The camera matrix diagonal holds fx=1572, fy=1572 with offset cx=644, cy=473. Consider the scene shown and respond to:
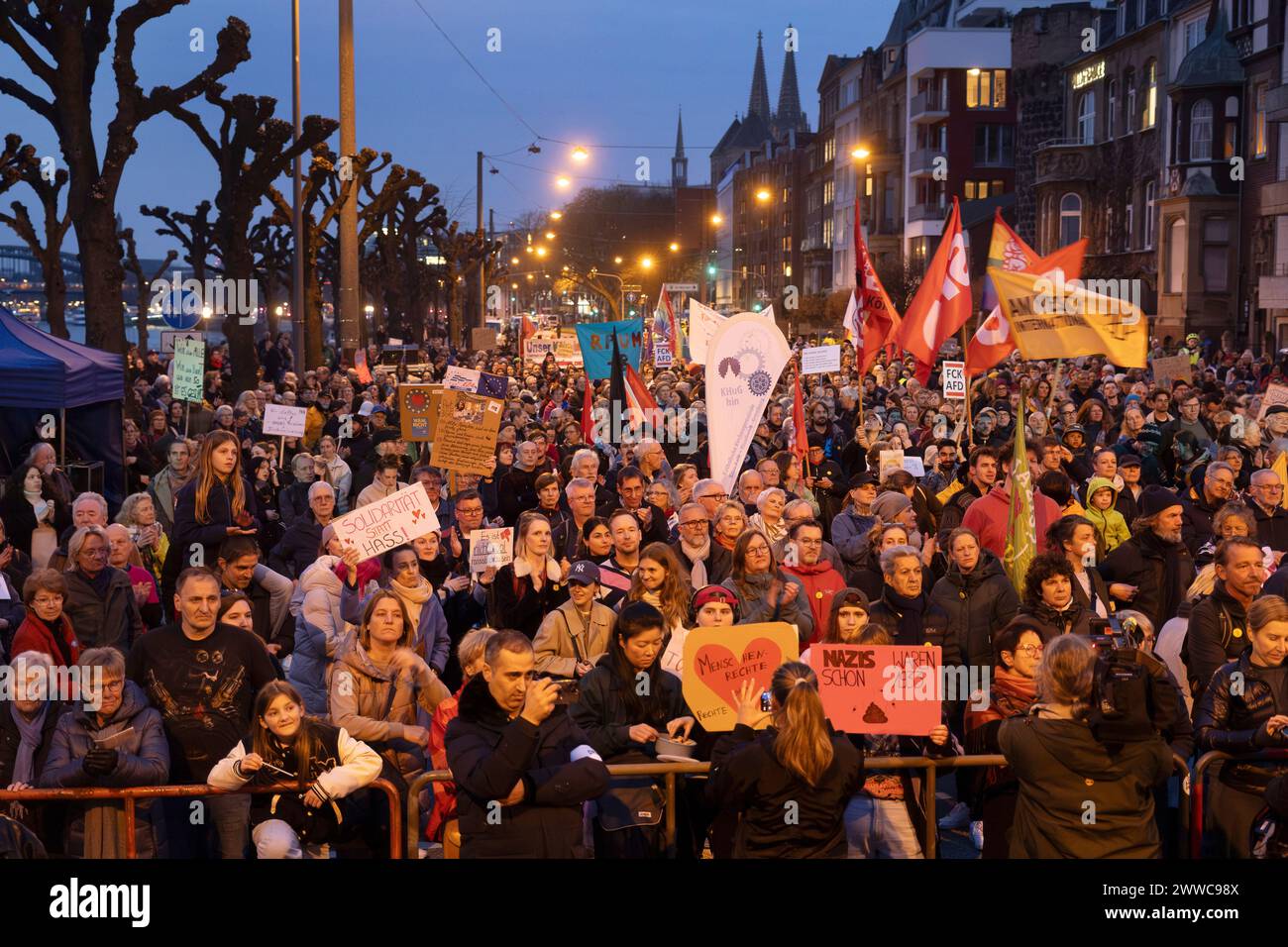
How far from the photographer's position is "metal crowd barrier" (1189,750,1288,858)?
20.5 feet

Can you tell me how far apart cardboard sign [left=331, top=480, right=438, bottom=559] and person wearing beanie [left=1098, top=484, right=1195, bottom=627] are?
13.5 feet

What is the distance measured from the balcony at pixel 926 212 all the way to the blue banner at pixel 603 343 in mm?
49013

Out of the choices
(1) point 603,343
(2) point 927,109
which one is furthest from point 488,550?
(2) point 927,109

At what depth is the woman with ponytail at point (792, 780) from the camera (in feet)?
17.5

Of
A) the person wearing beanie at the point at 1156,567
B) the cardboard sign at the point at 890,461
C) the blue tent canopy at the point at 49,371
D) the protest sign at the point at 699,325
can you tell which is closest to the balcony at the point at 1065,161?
the protest sign at the point at 699,325

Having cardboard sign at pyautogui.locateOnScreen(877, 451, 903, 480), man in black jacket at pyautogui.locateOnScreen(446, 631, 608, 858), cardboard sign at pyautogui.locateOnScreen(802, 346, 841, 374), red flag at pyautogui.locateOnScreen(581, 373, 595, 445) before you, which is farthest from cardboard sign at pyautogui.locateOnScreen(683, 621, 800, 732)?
cardboard sign at pyautogui.locateOnScreen(802, 346, 841, 374)

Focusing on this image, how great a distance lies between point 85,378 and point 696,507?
7.76 m

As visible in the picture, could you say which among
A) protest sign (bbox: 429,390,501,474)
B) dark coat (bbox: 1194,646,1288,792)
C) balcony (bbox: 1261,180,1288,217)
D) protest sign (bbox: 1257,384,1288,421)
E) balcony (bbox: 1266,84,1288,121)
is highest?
balcony (bbox: 1266,84,1288,121)

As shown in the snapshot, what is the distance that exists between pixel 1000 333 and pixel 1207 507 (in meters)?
5.17

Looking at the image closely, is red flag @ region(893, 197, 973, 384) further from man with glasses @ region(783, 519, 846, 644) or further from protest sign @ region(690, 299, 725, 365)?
man with glasses @ region(783, 519, 846, 644)
